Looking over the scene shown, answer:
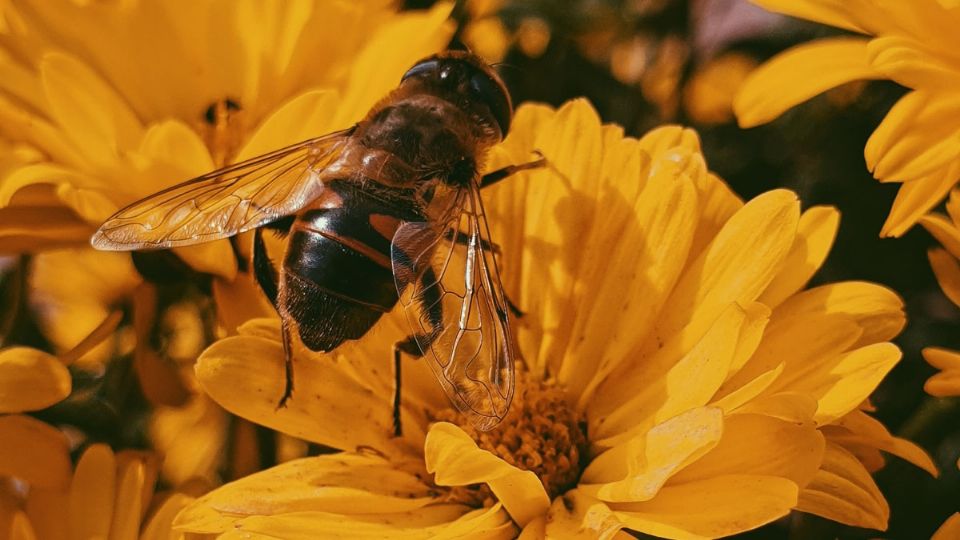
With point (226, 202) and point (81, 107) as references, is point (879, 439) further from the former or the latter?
point (81, 107)

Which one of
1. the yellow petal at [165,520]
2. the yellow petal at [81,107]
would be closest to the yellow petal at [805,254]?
the yellow petal at [165,520]

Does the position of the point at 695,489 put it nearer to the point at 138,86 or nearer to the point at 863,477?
the point at 863,477

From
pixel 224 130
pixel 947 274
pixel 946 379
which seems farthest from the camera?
pixel 224 130

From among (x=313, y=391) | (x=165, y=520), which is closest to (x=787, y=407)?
(x=313, y=391)

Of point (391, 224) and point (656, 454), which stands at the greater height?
point (391, 224)

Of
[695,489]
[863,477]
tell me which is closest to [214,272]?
[695,489]

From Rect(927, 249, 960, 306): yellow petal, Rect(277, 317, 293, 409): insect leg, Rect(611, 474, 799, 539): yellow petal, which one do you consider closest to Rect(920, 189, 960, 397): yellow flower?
Rect(927, 249, 960, 306): yellow petal

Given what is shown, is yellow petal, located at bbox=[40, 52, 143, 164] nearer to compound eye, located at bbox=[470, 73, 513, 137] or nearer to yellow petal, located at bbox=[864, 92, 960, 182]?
compound eye, located at bbox=[470, 73, 513, 137]
